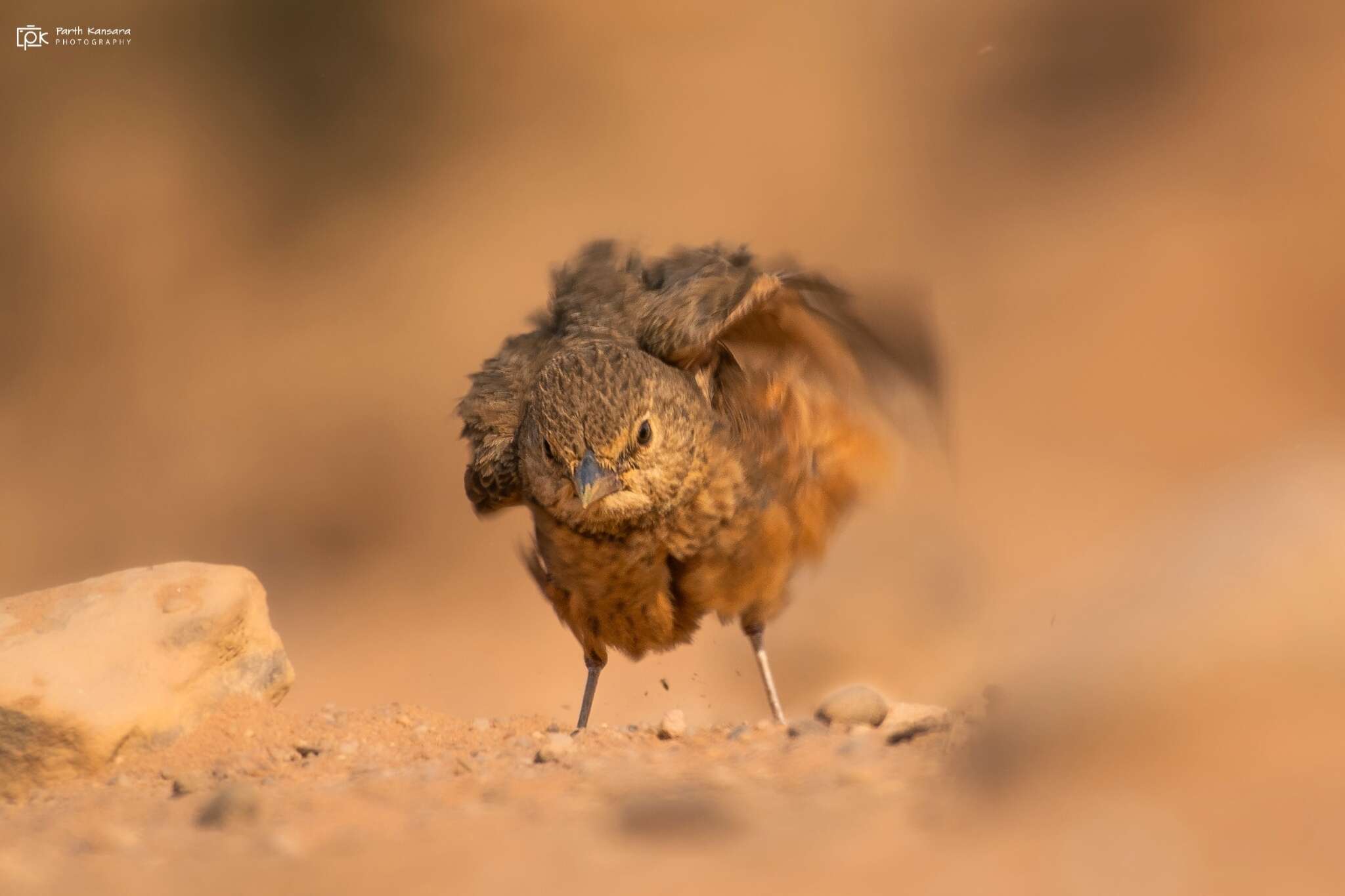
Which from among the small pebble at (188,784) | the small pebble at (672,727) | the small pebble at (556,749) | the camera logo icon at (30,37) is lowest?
the small pebble at (188,784)

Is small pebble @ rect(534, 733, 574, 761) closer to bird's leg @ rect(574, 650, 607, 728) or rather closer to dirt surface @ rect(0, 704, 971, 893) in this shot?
dirt surface @ rect(0, 704, 971, 893)

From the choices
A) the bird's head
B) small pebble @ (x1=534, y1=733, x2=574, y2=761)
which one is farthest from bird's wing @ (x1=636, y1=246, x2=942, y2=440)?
small pebble @ (x1=534, y1=733, x2=574, y2=761)

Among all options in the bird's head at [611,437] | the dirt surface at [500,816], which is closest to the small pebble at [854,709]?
the dirt surface at [500,816]

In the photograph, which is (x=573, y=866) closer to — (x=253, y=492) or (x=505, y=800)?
(x=505, y=800)

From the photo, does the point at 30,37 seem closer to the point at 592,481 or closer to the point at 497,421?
the point at 497,421

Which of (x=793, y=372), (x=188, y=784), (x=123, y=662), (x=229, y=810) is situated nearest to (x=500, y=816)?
(x=229, y=810)

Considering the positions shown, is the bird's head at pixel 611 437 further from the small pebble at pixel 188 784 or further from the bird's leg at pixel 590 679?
the small pebble at pixel 188 784

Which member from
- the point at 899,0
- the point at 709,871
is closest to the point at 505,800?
the point at 709,871
